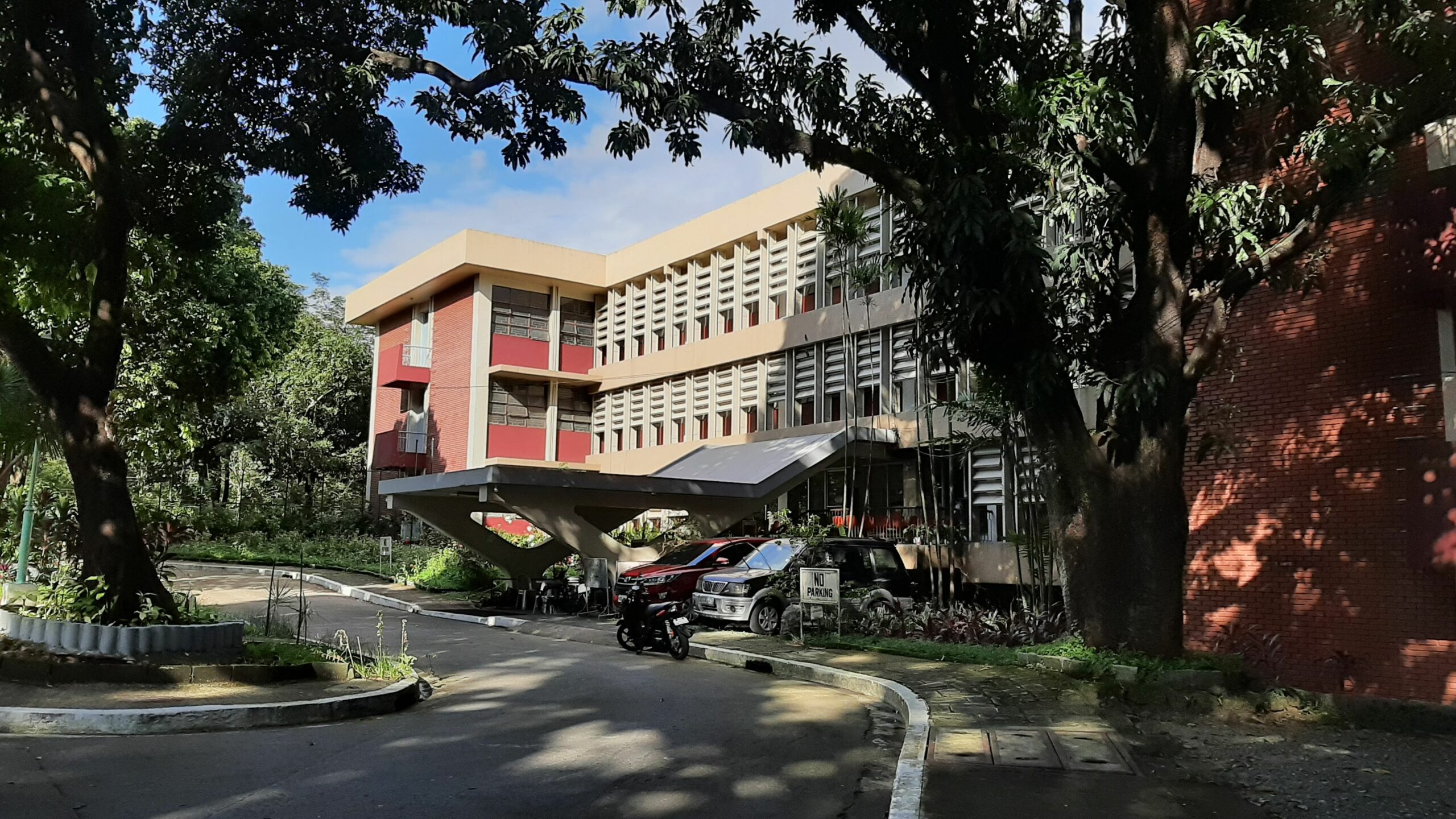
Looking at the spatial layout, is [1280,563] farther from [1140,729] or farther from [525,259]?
[525,259]

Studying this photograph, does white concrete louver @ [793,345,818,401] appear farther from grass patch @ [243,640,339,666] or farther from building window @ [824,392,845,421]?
grass patch @ [243,640,339,666]

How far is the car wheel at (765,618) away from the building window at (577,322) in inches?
857

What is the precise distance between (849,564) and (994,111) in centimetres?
859

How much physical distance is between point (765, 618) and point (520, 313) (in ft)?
72.0

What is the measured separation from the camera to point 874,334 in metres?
25.2

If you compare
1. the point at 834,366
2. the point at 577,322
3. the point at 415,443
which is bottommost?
the point at 415,443

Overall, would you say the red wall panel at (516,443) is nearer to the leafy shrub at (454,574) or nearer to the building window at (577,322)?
the building window at (577,322)

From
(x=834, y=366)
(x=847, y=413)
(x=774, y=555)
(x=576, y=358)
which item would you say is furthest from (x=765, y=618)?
(x=576, y=358)

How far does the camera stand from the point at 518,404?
121 ft

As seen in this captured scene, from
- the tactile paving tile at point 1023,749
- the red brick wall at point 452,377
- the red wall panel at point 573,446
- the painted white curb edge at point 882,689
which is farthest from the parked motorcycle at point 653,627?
the red wall panel at point 573,446

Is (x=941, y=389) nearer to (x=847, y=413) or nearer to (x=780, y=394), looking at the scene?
(x=847, y=413)

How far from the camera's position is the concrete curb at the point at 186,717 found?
8.24 meters

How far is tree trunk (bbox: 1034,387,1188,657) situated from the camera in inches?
404

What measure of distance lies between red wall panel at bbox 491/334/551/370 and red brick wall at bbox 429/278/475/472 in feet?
3.07
